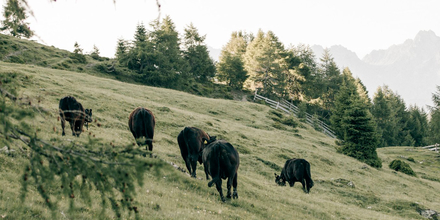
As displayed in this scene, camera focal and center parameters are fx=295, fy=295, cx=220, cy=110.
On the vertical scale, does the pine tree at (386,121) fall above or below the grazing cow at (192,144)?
above

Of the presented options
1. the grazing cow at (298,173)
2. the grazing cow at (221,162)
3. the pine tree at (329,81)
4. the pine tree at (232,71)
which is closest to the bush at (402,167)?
the grazing cow at (298,173)

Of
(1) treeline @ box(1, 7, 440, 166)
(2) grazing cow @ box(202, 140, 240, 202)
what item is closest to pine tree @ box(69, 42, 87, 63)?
(1) treeline @ box(1, 7, 440, 166)

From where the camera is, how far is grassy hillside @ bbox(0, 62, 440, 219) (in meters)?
7.39

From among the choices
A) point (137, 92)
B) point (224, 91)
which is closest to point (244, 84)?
point (224, 91)

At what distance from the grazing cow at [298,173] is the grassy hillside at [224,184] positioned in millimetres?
648

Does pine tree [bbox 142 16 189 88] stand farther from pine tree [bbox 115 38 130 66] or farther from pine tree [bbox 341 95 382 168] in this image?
pine tree [bbox 341 95 382 168]

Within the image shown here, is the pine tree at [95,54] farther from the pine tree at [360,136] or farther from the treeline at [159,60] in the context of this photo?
the pine tree at [360,136]

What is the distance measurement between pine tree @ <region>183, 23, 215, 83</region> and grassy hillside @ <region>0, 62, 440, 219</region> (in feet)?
104

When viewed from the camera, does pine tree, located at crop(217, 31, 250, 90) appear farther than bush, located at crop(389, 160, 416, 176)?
Yes

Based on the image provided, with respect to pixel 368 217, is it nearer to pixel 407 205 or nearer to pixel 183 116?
pixel 407 205

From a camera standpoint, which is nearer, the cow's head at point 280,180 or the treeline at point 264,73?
the cow's head at point 280,180

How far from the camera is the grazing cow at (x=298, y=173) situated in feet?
57.5

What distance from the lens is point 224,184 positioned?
538 inches

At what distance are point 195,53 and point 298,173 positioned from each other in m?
63.4
